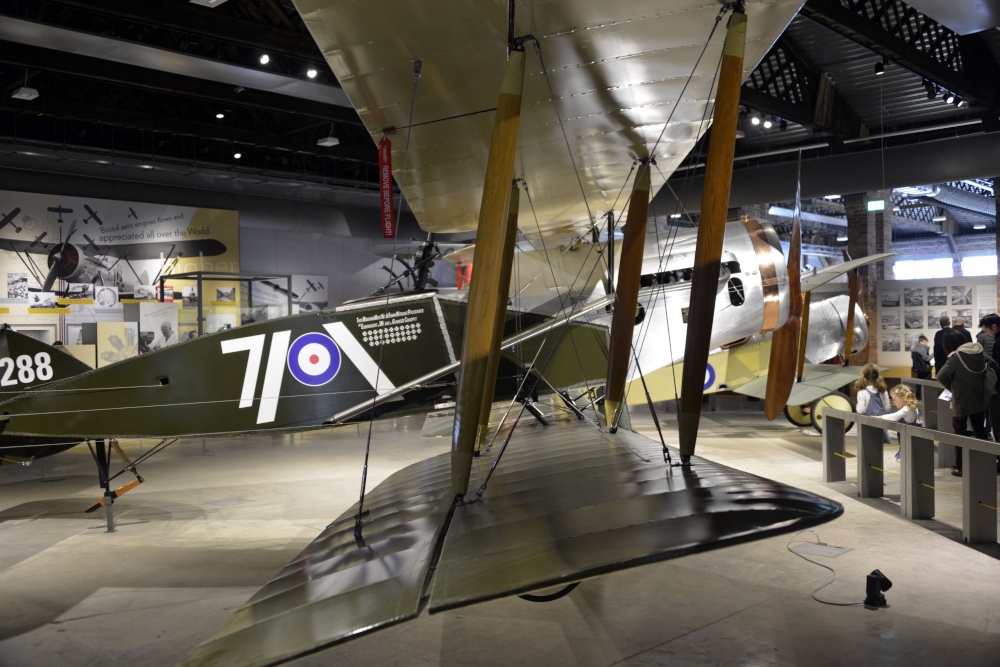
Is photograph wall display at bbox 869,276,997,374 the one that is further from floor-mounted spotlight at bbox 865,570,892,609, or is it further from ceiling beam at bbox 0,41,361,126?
ceiling beam at bbox 0,41,361,126

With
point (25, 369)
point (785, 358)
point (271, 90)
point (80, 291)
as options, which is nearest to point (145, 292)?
point (80, 291)

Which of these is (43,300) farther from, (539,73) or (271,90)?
(539,73)

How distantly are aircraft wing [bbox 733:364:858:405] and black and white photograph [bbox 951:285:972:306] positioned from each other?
3881 millimetres

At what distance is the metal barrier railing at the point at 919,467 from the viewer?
15.1ft

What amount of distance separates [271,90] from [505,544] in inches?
350

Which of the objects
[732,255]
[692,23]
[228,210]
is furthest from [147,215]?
[692,23]

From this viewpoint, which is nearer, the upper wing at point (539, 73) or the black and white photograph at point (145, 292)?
the upper wing at point (539, 73)

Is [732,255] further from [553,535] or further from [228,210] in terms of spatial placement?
[228,210]


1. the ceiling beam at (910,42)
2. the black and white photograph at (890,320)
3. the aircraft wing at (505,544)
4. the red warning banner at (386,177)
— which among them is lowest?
the aircraft wing at (505,544)

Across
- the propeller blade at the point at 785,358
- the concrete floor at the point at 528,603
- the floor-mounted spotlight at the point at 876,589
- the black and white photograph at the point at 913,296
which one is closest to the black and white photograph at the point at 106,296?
the concrete floor at the point at 528,603

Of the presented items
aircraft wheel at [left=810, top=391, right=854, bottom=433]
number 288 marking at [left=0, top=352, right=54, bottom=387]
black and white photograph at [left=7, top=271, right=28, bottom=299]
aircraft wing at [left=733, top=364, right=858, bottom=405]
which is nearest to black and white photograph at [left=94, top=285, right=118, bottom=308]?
black and white photograph at [left=7, top=271, right=28, bottom=299]

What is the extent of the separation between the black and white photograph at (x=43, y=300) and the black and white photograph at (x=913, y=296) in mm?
13821

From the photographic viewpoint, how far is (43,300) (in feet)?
35.8

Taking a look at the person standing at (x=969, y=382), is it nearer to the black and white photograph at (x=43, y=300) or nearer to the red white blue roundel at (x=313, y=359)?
the red white blue roundel at (x=313, y=359)
